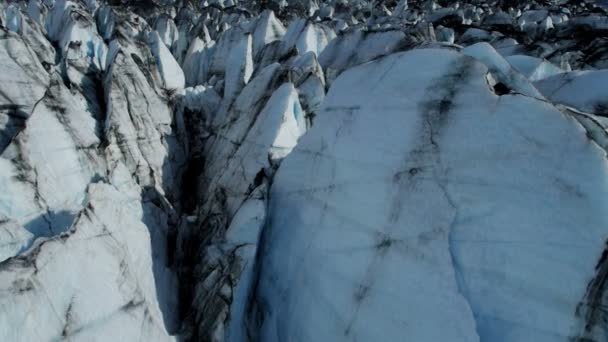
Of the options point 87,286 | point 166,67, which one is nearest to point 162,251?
point 87,286

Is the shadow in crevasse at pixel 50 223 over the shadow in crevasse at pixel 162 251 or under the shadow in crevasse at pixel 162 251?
over

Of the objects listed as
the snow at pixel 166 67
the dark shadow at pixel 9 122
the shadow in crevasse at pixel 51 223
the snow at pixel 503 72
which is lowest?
the snow at pixel 166 67

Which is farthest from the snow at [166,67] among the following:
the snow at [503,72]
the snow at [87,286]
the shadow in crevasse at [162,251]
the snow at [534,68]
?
the snow at [503,72]

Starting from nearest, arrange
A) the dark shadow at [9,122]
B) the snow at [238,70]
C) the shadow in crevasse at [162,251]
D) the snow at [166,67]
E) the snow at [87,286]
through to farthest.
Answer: the snow at [87,286]
the shadow in crevasse at [162,251]
the dark shadow at [9,122]
the snow at [238,70]
the snow at [166,67]

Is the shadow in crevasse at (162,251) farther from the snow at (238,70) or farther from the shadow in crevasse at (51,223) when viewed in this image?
the snow at (238,70)

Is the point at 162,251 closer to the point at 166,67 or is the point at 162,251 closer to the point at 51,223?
the point at 51,223

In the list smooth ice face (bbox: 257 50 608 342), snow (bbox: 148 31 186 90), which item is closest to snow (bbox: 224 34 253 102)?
snow (bbox: 148 31 186 90)

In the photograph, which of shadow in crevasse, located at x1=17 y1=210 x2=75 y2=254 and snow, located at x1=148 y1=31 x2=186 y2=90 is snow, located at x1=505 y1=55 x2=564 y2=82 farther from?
snow, located at x1=148 y1=31 x2=186 y2=90
